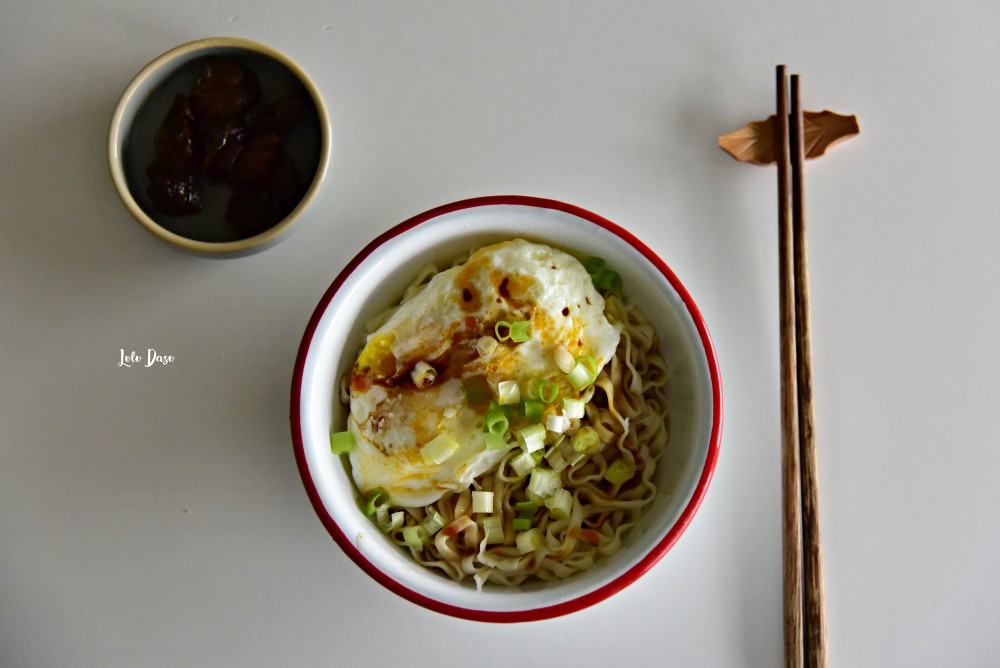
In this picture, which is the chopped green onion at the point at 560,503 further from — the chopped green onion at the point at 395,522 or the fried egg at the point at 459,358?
the chopped green onion at the point at 395,522

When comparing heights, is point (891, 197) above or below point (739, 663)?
above

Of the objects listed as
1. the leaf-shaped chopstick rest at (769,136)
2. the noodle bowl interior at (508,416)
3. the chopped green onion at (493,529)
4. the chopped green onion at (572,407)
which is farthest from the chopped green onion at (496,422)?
the leaf-shaped chopstick rest at (769,136)

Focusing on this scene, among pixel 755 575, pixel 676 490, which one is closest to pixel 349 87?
pixel 676 490

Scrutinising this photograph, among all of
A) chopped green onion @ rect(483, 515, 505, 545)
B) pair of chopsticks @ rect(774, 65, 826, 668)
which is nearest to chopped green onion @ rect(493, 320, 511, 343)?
chopped green onion @ rect(483, 515, 505, 545)

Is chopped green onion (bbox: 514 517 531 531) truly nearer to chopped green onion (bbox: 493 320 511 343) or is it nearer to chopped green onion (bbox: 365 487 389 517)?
chopped green onion (bbox: 365 487 389 517)

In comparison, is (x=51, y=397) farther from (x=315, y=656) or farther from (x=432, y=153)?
(x=432, y=153)
